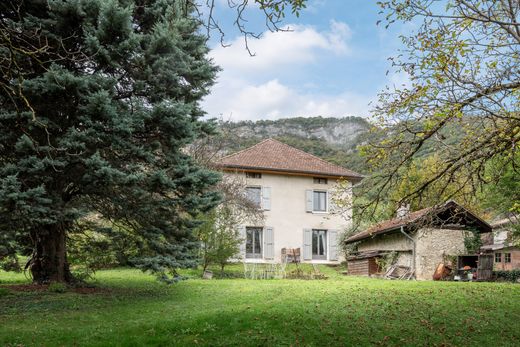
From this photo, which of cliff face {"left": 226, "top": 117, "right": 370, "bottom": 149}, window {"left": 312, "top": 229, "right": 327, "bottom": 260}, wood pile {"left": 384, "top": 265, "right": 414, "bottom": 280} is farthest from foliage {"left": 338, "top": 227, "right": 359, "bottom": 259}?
cliff face {"left": 226, "top": 117, "right": 370, "bottom": 149}

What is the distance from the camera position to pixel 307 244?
26094 mm

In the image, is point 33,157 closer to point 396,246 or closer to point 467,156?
point 467,156

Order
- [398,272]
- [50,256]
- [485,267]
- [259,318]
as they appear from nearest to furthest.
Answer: [259,318] < [50,256] < [485,267] < [398,272]

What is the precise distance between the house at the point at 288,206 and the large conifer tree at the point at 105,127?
47.7 feet

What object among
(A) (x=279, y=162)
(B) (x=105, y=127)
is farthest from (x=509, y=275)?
(B) (x=105, y=127)

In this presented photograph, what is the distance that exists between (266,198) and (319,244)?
169 inches

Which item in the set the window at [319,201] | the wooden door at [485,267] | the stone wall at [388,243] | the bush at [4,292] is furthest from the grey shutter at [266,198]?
the bush at [4,292]

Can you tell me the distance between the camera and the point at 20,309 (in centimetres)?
824

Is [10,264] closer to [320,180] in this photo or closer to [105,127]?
[105,127]

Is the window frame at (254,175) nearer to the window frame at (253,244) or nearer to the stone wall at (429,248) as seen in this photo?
the window frame at (253,244)

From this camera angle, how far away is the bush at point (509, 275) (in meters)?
17.2

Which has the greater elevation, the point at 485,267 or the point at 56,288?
the point at 56,288

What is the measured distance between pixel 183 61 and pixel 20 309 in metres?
5.96

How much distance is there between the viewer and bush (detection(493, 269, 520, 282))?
56.3ft
